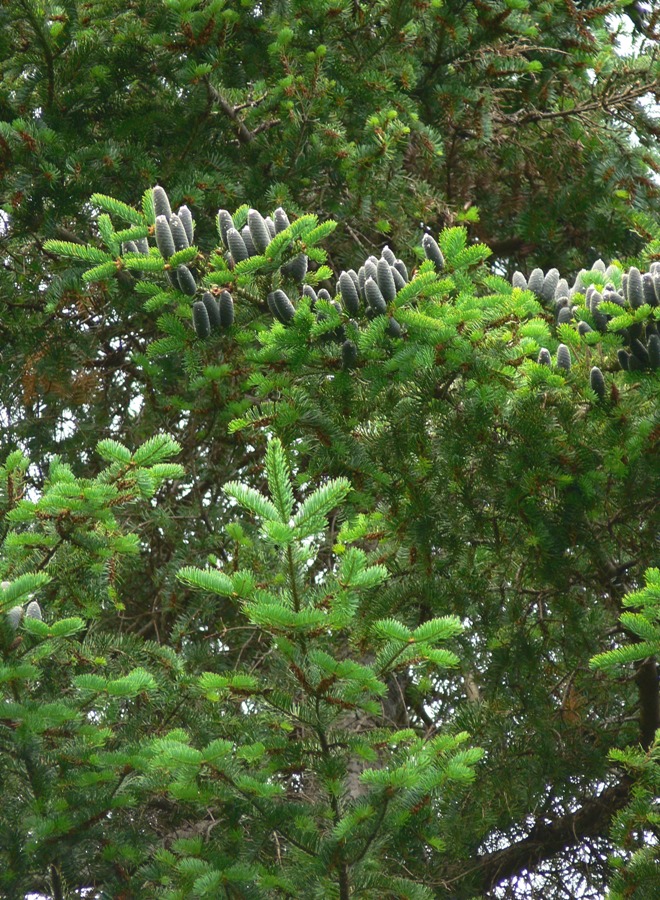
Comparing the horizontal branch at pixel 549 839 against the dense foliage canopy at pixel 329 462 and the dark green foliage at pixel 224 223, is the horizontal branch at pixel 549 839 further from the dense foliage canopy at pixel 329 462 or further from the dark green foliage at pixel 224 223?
the dark green foliage at pixel 224 223

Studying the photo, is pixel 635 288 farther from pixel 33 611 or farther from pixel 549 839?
pixel 549 839

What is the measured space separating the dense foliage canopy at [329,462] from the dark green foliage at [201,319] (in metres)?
0.07

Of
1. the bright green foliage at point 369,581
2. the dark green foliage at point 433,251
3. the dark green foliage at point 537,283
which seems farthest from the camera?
the dark green foliage at point 537,283

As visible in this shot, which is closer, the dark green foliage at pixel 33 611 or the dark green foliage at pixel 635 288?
the dark green foliage at pixel 635 288

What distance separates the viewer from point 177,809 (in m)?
4.31

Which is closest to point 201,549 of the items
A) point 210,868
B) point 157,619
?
point 157,619

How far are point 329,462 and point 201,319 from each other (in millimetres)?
689

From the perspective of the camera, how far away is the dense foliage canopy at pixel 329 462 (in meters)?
2.94

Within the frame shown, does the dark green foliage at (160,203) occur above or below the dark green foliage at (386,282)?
above

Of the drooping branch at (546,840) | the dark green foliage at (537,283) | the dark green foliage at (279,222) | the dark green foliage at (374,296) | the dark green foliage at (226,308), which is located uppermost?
the dark green foliage at (279,222)

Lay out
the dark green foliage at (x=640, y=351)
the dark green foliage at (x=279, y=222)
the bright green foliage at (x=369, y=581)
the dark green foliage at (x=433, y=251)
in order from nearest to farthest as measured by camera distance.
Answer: the bright green foliage at (x=369, y=581)
the dark green foliage at (x=640, y=351)
the dark green foliage at (x=279, y=222)
the dark green foliage at (x=433, y=251)

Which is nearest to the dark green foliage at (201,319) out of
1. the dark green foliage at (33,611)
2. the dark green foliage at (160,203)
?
the dark green foliage at (160,203)

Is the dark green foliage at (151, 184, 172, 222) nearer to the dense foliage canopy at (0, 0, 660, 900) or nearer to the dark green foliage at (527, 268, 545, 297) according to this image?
the dense foliage canopy at (0, 0, 660, 900)

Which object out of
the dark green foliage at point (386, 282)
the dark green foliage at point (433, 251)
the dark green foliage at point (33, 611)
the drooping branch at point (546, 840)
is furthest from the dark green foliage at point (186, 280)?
the drooping branch at point (546, 840)
